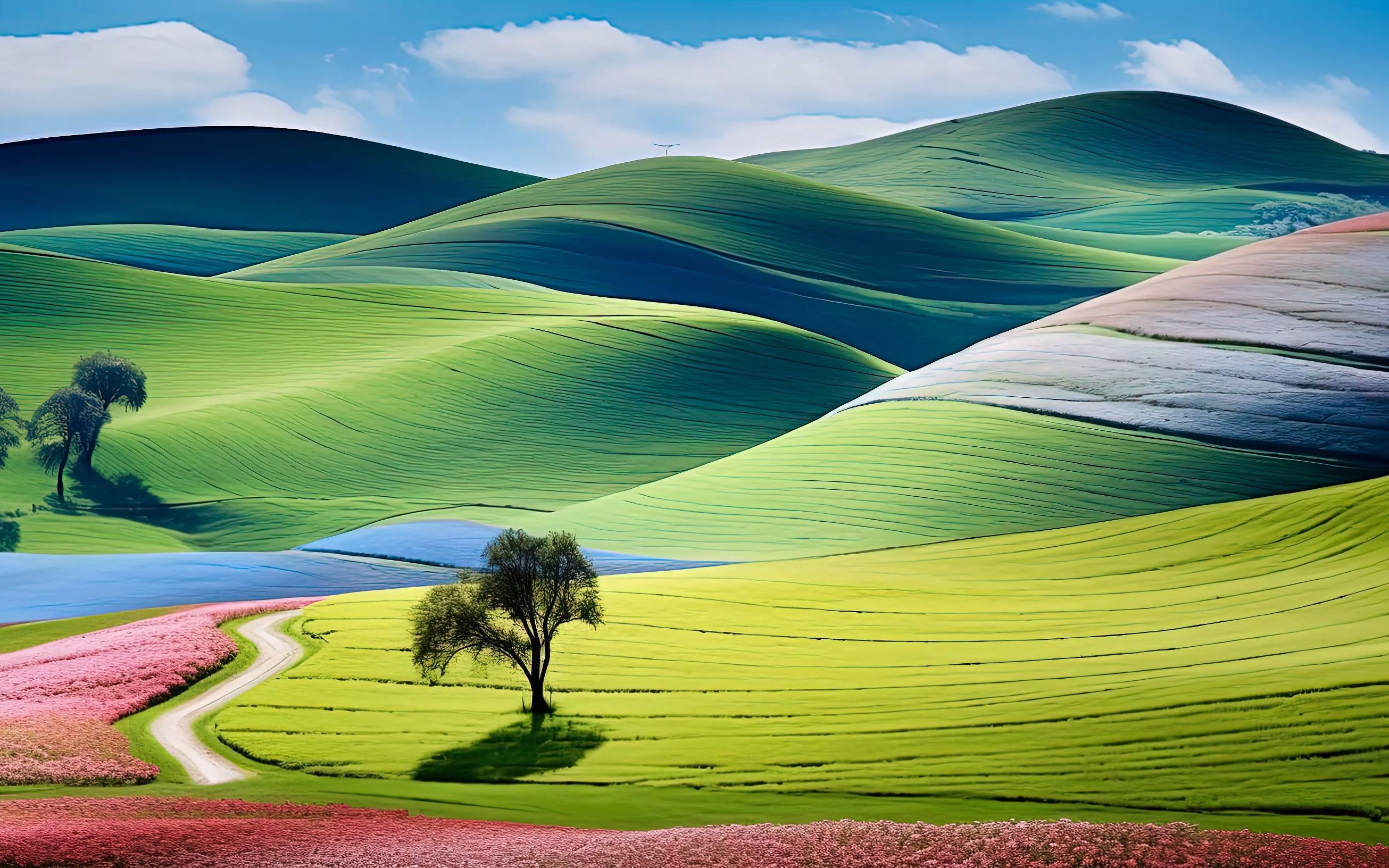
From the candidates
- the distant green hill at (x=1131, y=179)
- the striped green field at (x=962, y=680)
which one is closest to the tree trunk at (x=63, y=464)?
the striped green field at (x=962, y=680)

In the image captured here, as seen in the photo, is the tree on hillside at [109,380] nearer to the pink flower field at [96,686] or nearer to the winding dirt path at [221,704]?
the pink flower field at [96,686]

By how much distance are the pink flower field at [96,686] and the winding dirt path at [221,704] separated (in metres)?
0.83

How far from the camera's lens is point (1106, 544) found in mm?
37500

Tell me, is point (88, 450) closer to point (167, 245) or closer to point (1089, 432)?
point (1089, 432)

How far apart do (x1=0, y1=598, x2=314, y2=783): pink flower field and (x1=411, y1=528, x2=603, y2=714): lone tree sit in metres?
6.74

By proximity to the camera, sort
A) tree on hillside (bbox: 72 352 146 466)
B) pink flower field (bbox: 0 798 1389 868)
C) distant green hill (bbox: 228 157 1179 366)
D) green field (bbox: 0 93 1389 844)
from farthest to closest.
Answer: distant green hill (bbox: 228 157 1179 366) < tree on hillside (bbox: 72 352 146 466) < green field (bbox: 0 93 1389 844) < pink flower field (bbox: 0 798 1389 868)

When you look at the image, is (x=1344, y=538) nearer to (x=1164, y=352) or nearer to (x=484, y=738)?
(x=1164, y=352)

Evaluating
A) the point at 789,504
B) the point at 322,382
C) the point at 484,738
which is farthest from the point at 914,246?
the point at 484,738

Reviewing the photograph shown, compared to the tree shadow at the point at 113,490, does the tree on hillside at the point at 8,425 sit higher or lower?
higher

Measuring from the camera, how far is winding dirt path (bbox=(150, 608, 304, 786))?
79.0 feet

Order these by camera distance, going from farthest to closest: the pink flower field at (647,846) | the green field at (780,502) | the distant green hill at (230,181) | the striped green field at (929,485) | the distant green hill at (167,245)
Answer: the distant green hill at (230,181) → the distant green hill at (167,245) → the striped green field at (929,485) → the green field at (780,502) → the pink flower field at (647,846)

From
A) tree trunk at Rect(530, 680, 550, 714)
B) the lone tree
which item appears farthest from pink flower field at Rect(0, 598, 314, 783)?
tree trunk at Rect(530, 680, 550, 714)

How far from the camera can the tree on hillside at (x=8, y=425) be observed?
5441 centimetres

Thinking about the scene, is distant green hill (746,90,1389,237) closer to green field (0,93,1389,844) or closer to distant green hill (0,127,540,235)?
green field (0,93,1389,844)
